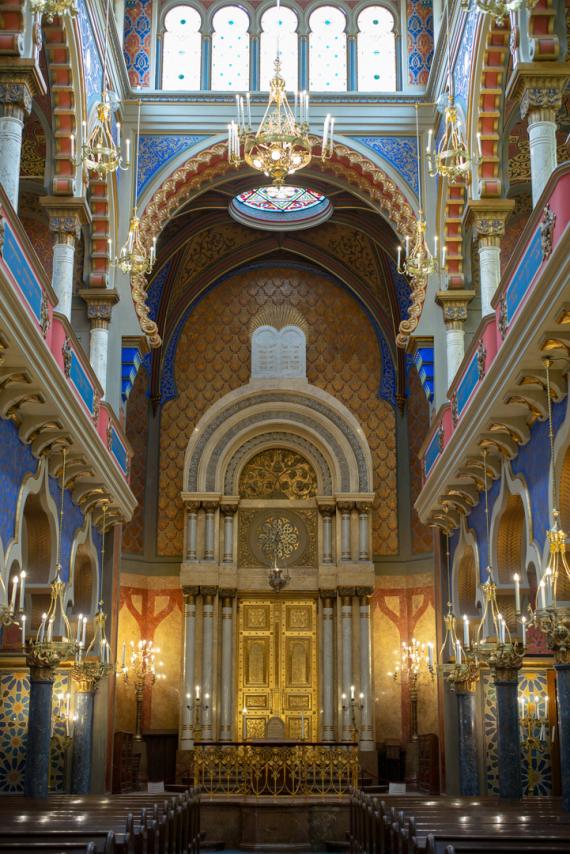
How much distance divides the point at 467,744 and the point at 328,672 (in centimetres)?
627

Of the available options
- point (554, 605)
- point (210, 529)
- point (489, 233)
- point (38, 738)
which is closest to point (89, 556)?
point (38, 738)

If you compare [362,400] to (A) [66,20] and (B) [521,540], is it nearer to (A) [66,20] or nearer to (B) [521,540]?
(B) [521,540]

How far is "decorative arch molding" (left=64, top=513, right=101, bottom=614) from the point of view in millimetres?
15766

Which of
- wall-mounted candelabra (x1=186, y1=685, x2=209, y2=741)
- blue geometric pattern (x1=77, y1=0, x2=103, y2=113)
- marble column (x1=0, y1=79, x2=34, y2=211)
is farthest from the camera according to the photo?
wall-mounted candelabra (x1=186, y1=685, x2=209, y2=741)

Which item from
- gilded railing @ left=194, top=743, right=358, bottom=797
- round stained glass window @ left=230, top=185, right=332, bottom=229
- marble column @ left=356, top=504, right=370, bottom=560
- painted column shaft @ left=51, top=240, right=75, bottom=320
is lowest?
gilded railing @ left=194, top=743, right=358, bottom=797

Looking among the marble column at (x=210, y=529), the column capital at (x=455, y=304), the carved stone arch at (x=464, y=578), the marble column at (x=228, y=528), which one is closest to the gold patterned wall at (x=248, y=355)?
the marble column at (x=210, y=529)

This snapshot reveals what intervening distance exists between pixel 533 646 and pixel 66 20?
10.9 meters

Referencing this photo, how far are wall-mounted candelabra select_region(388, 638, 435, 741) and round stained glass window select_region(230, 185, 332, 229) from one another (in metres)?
8.97

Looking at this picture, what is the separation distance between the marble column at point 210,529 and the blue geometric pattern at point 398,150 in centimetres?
803

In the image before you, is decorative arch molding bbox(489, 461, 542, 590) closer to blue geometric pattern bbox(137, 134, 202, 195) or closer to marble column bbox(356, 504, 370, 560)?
marble column bbox(356, 504, 370, 560)

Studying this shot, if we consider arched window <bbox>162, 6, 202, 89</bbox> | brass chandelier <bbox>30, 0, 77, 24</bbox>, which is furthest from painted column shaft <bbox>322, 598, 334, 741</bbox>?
brass chandelier <bbox>30, 0, 77, 24</bbox>

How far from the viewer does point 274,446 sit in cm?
2377

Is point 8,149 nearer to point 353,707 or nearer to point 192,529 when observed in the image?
point 192,529

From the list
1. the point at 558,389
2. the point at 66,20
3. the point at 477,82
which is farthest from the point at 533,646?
the point at 66,20
